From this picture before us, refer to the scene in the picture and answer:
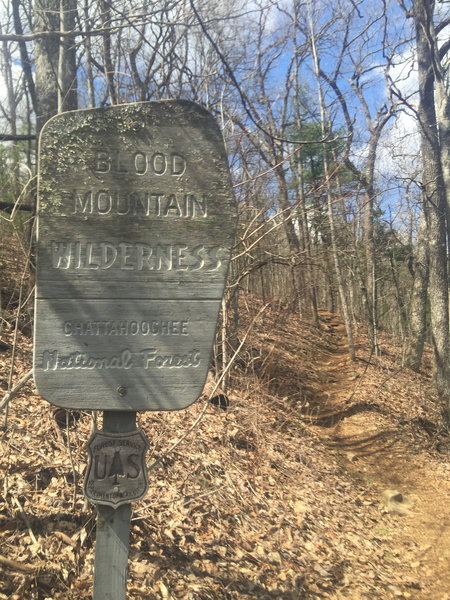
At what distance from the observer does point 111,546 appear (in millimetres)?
2086

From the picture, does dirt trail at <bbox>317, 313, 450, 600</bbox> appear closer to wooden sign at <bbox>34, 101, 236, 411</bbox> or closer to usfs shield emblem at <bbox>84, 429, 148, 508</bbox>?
usfs shield emblem at <bbox>84, 429, 148, 508</bbox>

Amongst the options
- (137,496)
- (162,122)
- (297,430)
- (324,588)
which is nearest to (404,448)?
(297,430)

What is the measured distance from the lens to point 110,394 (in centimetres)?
200

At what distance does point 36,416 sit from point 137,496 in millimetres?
3275

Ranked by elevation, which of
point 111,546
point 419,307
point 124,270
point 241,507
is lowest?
point 241,507

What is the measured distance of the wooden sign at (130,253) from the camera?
6.44 ft

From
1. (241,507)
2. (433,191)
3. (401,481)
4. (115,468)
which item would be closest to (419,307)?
(433,191)

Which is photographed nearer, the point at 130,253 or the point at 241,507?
the point at 130,253

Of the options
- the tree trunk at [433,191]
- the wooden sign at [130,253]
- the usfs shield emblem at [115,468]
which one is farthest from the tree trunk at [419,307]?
the usfs shield emblem at [115,468]

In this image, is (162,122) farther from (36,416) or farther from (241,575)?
(36,416)

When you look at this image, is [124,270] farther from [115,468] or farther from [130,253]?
[115,468]

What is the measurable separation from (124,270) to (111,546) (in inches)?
48.4

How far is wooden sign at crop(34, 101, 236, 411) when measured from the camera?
77.3 inches

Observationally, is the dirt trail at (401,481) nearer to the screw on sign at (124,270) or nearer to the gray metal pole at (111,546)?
the gray metal pole at (111,546)
